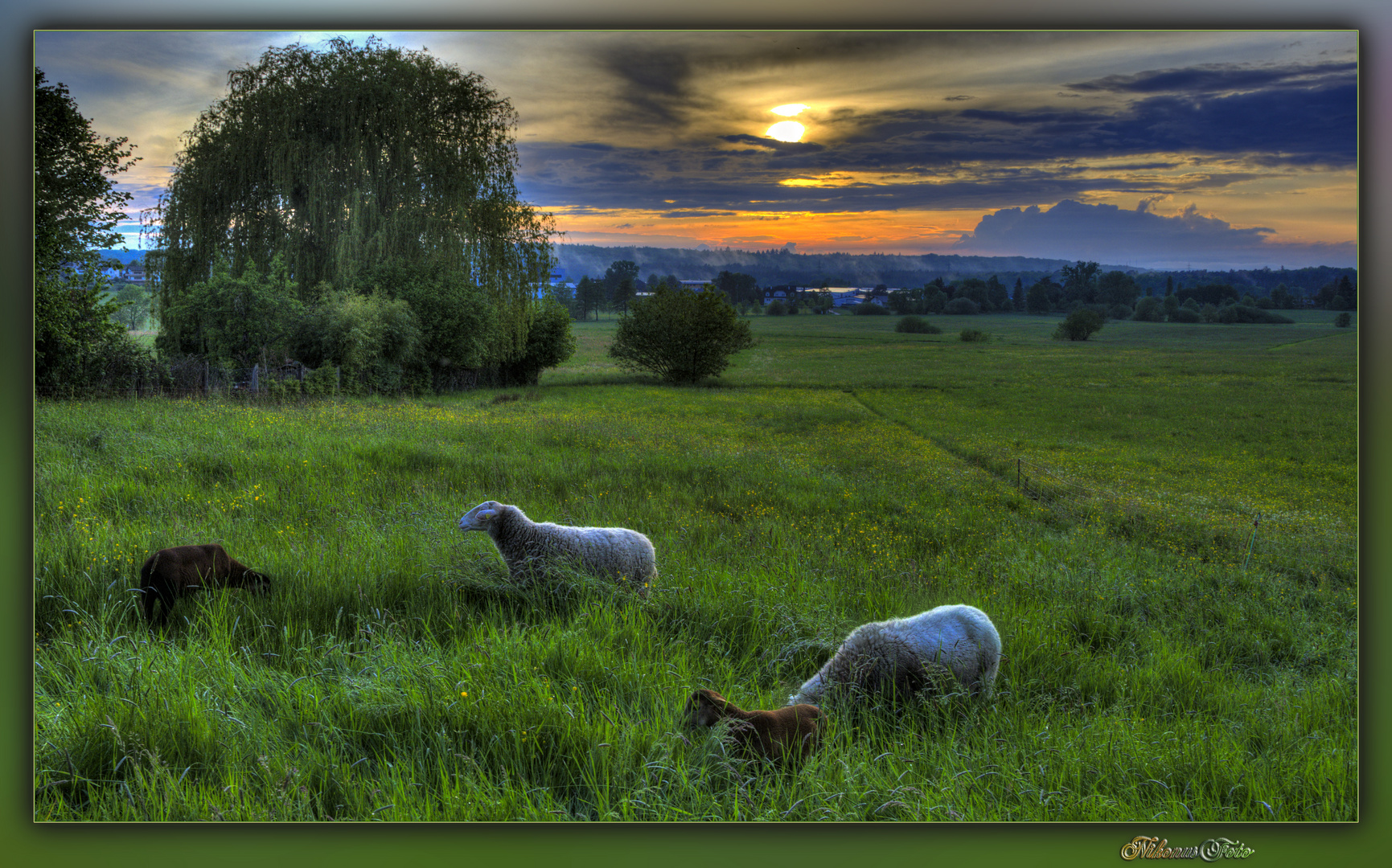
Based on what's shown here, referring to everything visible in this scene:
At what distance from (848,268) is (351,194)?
14.8ft

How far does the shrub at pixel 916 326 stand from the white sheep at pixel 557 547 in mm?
2836

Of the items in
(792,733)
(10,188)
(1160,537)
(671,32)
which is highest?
(671,32)

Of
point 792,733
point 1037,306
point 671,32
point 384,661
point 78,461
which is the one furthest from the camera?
point 1037,306

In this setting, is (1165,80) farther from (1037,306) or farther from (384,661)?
(384,661)

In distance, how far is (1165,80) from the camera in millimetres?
4254

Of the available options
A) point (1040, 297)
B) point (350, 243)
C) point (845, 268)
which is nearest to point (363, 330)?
point (350, 243)

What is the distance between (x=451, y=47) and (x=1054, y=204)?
461 centimetres

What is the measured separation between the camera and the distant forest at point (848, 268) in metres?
4.85

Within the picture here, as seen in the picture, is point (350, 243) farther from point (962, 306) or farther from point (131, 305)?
point (962, 306)

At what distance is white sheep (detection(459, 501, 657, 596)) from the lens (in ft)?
13.8

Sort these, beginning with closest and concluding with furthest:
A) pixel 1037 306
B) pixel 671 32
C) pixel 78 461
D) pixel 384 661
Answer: pixel 384 661 < pixel 671 32 < pixel 78 461 < pixel 1037 306

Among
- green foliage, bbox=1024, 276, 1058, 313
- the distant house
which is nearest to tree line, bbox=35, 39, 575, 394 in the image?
the distant house

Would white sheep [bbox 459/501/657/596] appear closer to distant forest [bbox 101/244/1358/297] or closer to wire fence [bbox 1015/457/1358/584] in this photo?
distant forest [bbox 101/244/1358/297]

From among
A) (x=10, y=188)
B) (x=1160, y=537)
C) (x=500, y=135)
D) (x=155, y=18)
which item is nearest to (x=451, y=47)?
(x=500, y=135)
